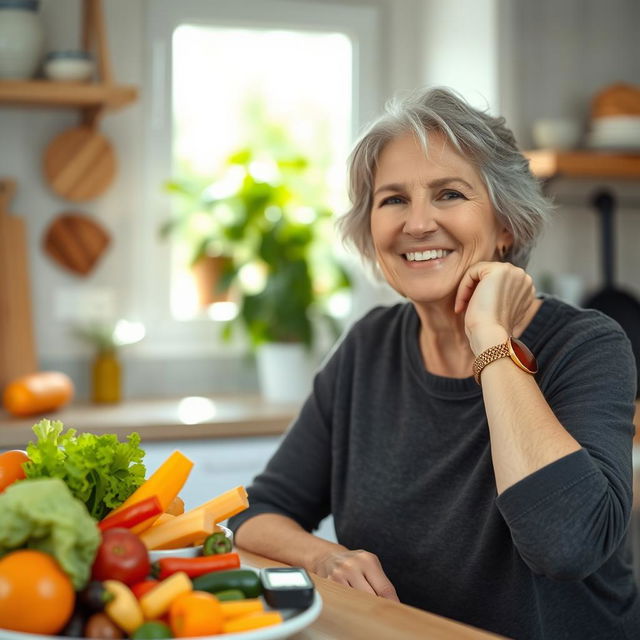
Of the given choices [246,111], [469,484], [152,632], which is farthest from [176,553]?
[246,111]

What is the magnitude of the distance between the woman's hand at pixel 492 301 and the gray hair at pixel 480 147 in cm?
14

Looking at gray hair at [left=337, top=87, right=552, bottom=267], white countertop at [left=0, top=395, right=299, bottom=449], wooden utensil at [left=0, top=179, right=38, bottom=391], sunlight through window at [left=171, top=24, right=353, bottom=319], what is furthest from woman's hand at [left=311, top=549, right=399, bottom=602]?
sunlight through window at [left=171, top=24, right=353, bottom=319]

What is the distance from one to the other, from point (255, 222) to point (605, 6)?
4.44 feet

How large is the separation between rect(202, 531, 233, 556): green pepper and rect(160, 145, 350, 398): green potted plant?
203 centimetres

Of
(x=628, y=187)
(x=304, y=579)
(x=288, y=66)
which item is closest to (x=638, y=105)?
(x=628, y=187)

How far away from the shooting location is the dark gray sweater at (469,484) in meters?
1.28

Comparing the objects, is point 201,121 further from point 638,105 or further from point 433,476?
point 433,476

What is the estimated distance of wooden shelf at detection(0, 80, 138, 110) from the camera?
285 cm

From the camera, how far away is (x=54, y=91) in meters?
2.87

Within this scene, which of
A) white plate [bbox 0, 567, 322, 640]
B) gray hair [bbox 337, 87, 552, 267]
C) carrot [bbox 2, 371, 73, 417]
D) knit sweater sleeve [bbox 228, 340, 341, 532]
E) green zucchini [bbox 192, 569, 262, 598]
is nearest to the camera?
white plate [bbox 0, 567, 322, 640]

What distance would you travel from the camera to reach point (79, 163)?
3.13m

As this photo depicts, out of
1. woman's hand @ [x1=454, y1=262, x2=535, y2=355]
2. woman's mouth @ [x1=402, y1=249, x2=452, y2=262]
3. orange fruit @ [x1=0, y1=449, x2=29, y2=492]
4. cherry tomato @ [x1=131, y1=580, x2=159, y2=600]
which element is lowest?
cherry tomato @ [x1=131, y1=580, x2=159, y2=600]

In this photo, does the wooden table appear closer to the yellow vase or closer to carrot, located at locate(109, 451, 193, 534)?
carrot, located at locate(109, 451, 193, 534)

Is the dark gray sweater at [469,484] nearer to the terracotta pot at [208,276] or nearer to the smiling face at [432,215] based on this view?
the smiling face at [432,215]
